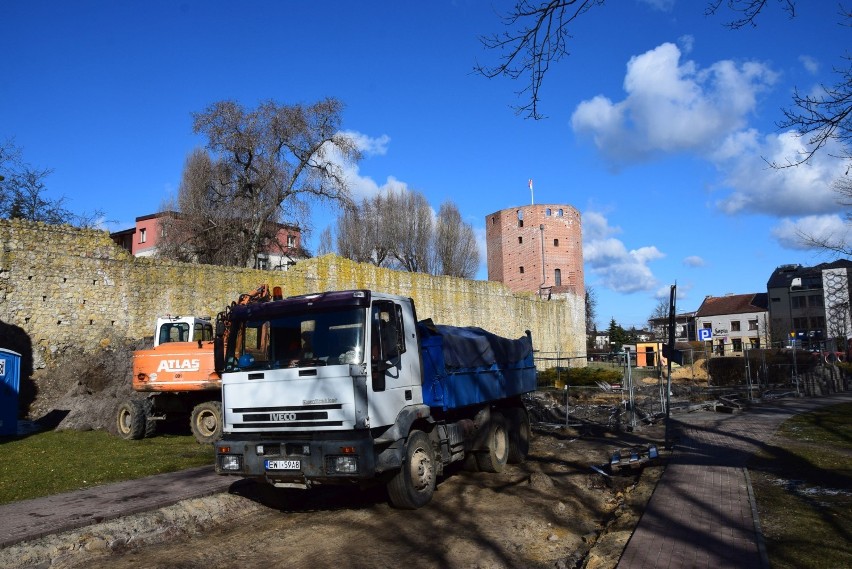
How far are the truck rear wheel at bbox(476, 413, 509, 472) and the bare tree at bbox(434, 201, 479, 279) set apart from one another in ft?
154

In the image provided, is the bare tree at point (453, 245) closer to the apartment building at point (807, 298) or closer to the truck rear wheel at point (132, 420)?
the apartment building at point (807, 298)

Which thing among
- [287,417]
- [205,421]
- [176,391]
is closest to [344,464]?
[287,417]

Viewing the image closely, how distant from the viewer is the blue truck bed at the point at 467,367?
9.12 m

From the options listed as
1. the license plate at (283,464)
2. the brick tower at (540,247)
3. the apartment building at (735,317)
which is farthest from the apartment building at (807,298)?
the license plate at (283,464)

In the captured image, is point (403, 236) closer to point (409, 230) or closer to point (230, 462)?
point (409, 230)

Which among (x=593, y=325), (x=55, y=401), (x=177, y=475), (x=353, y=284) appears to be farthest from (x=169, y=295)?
(x=593, y=325)

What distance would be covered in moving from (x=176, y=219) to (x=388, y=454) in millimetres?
34495

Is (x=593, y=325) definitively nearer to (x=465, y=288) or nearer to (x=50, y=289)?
(x=465, y=288)

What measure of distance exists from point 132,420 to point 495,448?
27.3 feet

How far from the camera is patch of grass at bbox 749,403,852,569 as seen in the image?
5863 mm

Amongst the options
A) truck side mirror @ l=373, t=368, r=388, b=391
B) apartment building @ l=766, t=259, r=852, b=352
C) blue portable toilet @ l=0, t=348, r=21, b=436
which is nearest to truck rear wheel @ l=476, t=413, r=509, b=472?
truck side mirror @ l=373, t=368, r=388, b=391

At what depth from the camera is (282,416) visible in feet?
25.5

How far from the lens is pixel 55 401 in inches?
762

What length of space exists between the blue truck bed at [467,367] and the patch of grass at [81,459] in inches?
193
